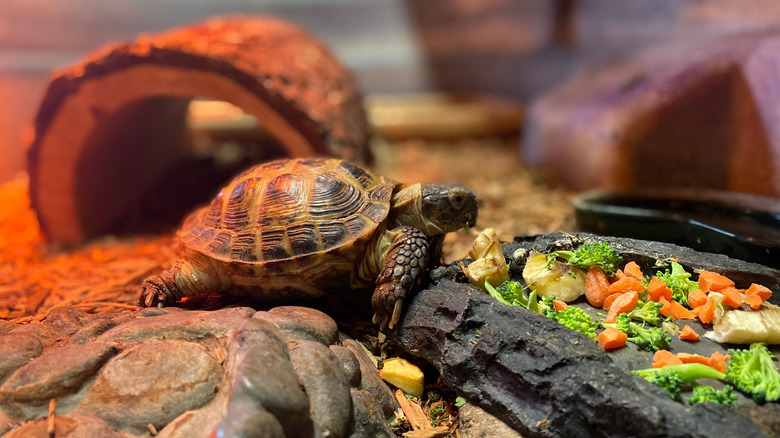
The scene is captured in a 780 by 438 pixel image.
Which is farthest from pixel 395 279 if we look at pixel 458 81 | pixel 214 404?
pixel 458 81

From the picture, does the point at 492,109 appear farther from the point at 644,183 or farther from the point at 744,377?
the point at 744,377

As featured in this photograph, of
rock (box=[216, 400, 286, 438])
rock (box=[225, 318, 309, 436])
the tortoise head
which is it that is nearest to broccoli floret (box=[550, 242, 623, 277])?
the tortoise head

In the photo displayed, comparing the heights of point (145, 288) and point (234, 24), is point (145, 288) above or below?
below

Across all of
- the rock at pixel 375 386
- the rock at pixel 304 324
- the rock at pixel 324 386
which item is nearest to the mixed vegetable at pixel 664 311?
the rock at pixel 375 386

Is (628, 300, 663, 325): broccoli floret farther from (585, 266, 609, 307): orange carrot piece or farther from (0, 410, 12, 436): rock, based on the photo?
(0, 410, 12, 436): rock

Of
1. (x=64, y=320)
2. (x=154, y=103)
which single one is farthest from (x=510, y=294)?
(x=154, y=103)

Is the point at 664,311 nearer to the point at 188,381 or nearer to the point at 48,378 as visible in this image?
the point at 188,381
